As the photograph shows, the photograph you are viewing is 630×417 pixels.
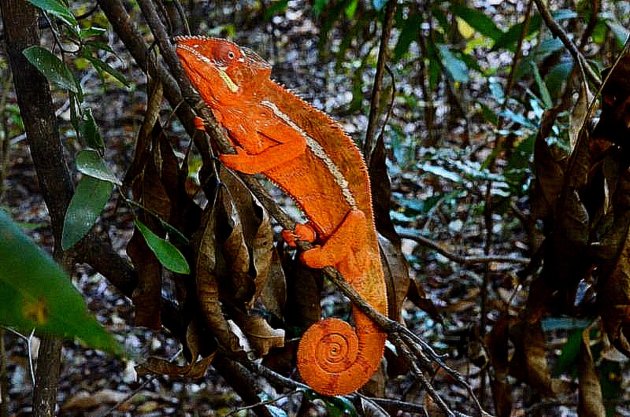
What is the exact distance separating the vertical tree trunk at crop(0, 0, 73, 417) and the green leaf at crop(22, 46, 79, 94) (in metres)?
0.16

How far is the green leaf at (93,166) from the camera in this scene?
3.83 feet

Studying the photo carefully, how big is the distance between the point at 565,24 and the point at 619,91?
2562mm

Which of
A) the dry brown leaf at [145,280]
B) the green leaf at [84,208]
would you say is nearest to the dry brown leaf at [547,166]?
the dry brown leaf at [145,280]

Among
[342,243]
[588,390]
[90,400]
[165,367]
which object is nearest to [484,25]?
[588,390]

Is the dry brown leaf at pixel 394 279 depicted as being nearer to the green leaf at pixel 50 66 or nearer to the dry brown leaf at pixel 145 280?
the dry brown leaf at pixel 145 280

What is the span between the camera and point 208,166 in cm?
158

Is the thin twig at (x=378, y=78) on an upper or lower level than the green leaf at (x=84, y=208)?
upper

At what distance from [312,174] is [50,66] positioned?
48 centimetres

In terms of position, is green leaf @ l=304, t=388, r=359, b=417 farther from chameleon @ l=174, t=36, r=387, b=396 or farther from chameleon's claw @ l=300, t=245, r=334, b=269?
chameleon's claw @ l=300, t=245, r=334, b=269

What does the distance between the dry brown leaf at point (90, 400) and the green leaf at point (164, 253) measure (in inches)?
80.0

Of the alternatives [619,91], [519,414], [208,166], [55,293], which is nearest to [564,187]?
[619,91]

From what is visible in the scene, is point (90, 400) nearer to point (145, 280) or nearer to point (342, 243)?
point (145, 280)

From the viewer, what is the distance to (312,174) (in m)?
1.44

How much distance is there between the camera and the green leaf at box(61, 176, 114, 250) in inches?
46.1
